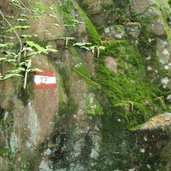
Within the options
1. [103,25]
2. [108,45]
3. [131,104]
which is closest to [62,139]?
[131,104]

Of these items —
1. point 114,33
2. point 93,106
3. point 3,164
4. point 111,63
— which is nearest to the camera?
point 3,164

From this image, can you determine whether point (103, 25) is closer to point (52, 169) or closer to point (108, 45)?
point (108, 45)

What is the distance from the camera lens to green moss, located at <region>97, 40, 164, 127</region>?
6629 millimetres

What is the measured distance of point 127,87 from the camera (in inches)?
279

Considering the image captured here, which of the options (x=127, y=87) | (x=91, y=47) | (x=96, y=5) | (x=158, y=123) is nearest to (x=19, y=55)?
(x=91, y=47)

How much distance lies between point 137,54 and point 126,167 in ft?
8.94

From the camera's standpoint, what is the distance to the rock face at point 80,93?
238 inches

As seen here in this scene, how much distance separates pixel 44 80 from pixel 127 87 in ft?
5.79

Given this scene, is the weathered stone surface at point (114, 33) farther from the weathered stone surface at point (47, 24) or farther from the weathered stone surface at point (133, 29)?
the weathered stone surface at point (47, 24)

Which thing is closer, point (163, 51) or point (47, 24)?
point (47, 24)

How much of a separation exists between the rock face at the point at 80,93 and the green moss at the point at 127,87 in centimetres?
2

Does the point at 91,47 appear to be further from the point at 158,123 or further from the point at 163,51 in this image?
the point at 158,123

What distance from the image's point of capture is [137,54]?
25.5ft

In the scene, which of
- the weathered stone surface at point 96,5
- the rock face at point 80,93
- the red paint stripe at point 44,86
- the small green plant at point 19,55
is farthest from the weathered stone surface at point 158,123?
the weathered stone surface at point 96,5
